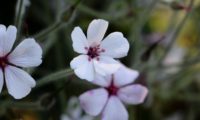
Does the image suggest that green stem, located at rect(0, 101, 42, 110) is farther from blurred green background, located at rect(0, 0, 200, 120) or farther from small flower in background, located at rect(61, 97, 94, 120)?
small flower in background, located at rect(61, 97, 94, 120)

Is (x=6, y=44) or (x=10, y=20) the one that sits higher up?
(x=6, y=44)

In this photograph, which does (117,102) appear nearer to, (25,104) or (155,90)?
(25,104)

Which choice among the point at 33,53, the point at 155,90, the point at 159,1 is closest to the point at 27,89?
the point at 33,53

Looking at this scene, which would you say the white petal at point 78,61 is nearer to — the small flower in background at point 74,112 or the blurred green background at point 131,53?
the blurred green background at point 131,53

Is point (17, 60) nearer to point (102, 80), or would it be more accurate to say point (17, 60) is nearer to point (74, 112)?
point (102, 80)

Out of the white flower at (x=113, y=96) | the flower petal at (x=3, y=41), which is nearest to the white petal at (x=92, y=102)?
the white flower at (x=113, y=96)

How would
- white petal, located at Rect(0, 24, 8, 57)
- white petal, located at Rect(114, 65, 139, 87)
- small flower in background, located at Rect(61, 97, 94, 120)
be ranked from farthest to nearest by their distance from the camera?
small flower in background, located at Rect(61, 97, 94, 120) → white petal, located at Rect(114, 65, 139, 87) → white petal, located at Rect(0, 24, 8, 57)

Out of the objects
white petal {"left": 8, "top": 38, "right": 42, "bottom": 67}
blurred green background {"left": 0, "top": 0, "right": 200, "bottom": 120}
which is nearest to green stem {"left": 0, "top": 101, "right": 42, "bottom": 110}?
blurred green background {"left": 0, "top": 0, "right": 200, "bottom": 120}
